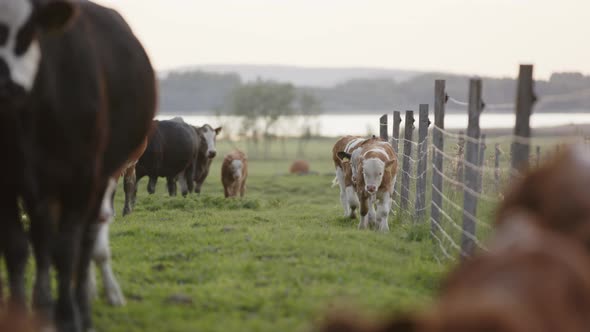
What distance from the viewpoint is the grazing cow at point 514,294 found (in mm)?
3408

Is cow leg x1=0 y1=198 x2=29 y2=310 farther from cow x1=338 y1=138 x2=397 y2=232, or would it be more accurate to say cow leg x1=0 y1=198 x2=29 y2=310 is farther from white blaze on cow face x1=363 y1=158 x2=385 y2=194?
white blaze on cow face x1=363 y1=158 x2=385 y2=194

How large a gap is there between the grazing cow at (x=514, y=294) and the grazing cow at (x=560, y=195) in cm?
55

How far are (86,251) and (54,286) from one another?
100cm

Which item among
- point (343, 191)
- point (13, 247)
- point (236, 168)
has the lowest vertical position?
point (236, 168)

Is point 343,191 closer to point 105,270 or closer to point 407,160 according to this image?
point 407,160

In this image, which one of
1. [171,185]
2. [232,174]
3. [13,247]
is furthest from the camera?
[232,174]

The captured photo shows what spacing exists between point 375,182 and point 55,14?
8.06 m

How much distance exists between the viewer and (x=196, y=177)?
82.2 feet

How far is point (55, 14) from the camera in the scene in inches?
231

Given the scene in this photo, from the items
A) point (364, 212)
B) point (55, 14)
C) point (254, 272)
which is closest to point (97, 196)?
point (55, 14)

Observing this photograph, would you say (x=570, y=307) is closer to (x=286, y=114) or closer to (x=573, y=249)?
(x=573, y=249)

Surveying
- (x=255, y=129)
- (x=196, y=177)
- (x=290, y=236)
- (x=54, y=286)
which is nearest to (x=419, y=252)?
(x=290, y=236)

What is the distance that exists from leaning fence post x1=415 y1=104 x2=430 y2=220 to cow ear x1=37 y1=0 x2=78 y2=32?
25.7 ft

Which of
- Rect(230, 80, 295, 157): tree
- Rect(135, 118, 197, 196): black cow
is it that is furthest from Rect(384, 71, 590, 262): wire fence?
Rect(230, 80, 295, 157): tree
